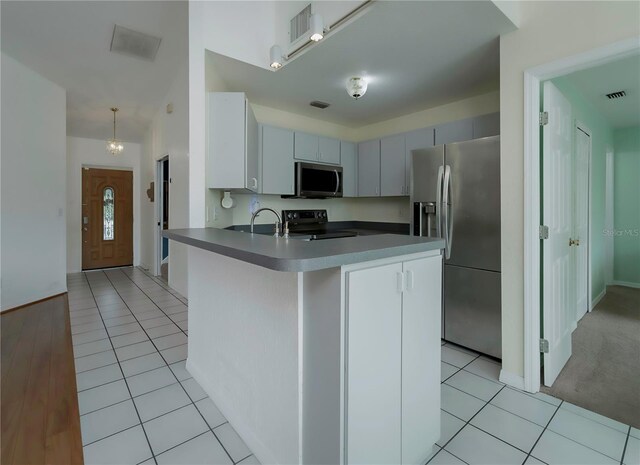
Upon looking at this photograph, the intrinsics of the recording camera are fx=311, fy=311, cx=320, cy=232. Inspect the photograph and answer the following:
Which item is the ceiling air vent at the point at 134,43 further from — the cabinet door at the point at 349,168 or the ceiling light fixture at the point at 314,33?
the cabinet door at the point at 349,168

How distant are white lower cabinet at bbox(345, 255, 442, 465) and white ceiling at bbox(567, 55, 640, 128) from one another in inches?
92.1

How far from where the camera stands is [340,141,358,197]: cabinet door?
13.5 feet

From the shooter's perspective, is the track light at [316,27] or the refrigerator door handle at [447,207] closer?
the track light at [316,27]

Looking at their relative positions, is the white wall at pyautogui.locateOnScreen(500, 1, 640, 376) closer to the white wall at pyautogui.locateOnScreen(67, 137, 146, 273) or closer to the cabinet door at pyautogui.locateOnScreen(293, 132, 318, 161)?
the cabinet door at pyautogui.locateOnScreen(293, 132, 318, 161)

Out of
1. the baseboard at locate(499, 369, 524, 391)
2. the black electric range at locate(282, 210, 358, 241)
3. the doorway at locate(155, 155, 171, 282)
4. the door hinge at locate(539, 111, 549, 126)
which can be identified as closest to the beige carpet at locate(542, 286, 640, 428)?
the baseboard at locate(499, 369, 524, 391)

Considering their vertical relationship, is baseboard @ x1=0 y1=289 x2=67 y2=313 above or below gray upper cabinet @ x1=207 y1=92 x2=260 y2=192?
below

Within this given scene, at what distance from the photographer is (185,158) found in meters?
3.64

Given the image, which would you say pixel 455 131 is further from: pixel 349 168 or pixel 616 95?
pixel 616 95

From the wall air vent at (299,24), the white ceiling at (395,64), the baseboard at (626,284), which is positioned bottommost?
the baseboard at (626,284)

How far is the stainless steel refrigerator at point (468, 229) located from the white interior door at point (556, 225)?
34 cm

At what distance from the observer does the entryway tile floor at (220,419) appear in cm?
150

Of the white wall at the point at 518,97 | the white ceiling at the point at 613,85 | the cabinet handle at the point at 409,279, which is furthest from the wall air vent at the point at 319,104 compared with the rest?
the cabinet handle at the point at 409,279

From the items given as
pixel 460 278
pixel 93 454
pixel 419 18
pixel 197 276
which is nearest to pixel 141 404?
pixel 93 454

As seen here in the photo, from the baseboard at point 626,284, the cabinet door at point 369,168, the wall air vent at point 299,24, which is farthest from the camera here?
the baseboard at point 626,284
